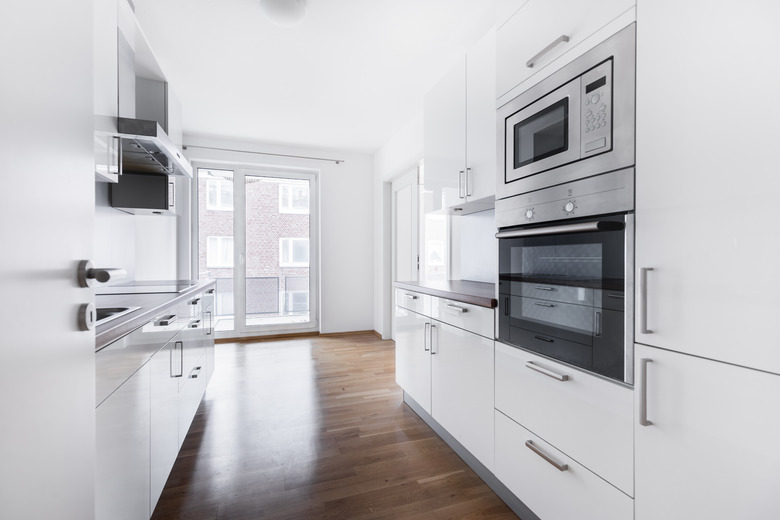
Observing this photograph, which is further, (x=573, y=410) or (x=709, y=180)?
(x=573, y=410)

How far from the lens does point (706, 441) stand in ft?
2.84

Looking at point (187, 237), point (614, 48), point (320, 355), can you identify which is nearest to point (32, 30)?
point (614, 48)

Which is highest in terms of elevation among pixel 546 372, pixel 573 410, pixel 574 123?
pixel 574 123

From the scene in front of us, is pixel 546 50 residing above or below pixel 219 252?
above

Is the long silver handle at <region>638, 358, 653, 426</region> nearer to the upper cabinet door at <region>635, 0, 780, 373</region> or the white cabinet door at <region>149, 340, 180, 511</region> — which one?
the upper cabinet door at <region>635, 0, 780, 373</region>

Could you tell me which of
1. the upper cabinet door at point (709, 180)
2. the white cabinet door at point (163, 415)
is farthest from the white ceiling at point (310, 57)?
the white cabinet door at point (163, 415)

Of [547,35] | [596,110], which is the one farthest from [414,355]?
[547,35]

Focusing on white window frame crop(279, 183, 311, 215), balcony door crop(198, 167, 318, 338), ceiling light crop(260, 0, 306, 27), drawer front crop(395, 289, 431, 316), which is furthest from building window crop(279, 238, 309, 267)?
ceiling light crop(260, 0, 306, 27)

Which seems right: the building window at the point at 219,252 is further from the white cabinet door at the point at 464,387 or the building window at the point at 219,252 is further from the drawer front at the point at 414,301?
the white cabinet door at the point at 464,387

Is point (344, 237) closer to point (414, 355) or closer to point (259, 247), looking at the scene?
point (259, 247)

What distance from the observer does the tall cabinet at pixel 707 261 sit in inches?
30.1

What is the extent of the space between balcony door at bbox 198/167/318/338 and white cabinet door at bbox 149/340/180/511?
10.7ft

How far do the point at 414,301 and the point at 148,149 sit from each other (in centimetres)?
189

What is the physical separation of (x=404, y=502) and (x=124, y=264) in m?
2.82
